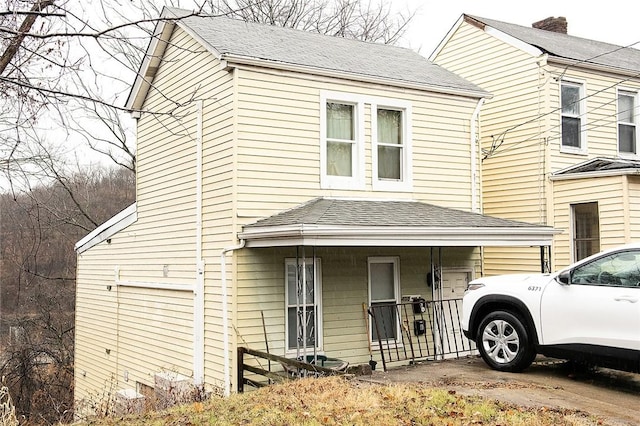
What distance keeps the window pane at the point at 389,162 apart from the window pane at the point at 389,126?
0.56ft

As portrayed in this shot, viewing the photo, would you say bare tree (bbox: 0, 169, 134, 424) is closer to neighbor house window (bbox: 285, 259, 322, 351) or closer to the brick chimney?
neighbor house window (bbox: 285, 259, 322, 351)

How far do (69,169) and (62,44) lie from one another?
753 inches

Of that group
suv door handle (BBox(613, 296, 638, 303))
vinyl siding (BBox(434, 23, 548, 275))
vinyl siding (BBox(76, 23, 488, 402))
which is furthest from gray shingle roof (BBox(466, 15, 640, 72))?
suv door handle (BBox(613, 296, 638, 303))

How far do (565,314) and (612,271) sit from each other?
86cm

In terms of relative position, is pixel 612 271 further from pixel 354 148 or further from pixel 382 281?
pixel 354 148

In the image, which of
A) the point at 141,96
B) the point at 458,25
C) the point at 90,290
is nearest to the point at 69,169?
the point at 90,290

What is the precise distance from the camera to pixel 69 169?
85.1 ft

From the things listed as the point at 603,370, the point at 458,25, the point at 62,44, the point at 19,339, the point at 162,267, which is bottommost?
the point at 19,339

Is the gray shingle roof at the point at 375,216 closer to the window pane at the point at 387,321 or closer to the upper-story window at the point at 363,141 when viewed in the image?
the upper-story window at the point at 363,141

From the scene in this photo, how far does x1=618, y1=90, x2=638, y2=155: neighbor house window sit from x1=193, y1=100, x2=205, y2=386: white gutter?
1105cm

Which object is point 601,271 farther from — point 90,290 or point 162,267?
point 90,290

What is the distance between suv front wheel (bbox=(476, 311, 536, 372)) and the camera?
30.8ft

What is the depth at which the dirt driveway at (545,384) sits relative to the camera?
7.74 metres

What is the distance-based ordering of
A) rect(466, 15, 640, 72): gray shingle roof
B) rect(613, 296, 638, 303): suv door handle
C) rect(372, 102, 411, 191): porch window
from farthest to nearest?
1. rect(466, 15, 640, 72): gray shingle roof
2. rect(372, 102, 411, 191): porch window
3. rect(613, 296, 638, 303): suv door handle
